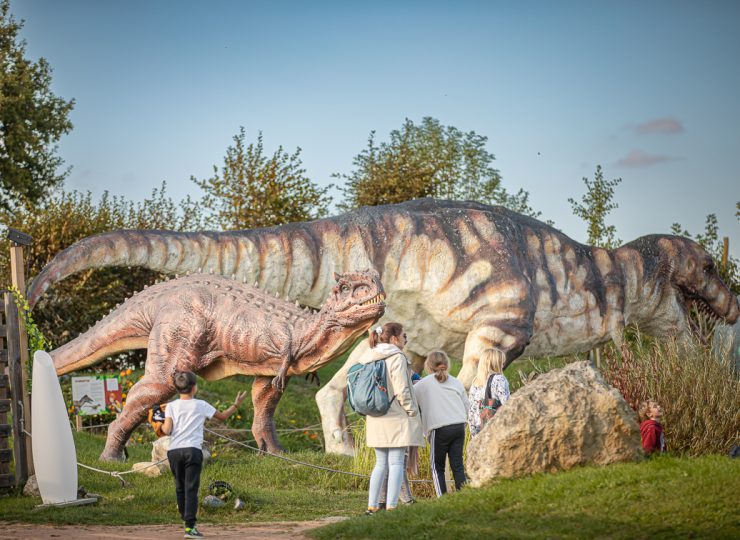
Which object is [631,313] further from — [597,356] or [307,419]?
[307,419]

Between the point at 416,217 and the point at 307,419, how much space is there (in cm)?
564

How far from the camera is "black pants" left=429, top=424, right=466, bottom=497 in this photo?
8.41 m

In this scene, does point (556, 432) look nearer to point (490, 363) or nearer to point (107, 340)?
point (490, 363)

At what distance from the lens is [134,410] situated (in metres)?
11.0

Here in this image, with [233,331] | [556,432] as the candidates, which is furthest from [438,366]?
[233,331]

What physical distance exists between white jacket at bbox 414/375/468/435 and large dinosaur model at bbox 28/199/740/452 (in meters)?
3.36

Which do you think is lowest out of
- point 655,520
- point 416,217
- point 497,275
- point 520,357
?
point 655,520

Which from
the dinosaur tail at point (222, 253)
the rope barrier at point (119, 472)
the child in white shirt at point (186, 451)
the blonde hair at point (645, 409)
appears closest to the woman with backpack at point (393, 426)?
the child in white shirt at point (186, 451)

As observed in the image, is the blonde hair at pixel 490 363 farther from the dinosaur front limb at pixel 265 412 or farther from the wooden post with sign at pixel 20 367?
the wooden post with sign at pixel 20 367

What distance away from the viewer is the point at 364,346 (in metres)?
11.8

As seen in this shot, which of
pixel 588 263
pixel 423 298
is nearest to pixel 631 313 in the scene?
pixel 588 263

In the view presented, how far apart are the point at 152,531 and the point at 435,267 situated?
5.66 meters

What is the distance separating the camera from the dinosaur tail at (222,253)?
477 inches

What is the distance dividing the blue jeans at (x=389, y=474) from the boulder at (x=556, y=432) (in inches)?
22.8
